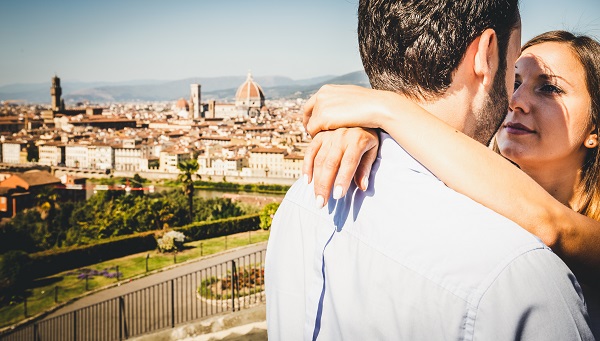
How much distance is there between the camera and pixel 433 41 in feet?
2.91

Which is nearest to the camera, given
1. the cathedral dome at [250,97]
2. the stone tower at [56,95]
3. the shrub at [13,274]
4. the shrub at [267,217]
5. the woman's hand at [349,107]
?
the woman's hand at [349,107]

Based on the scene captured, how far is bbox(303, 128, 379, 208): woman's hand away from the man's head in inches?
5.4

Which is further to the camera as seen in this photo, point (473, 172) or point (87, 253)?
point (87, 253)

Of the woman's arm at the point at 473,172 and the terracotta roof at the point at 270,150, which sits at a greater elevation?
the woman's arm at the point at 473,172

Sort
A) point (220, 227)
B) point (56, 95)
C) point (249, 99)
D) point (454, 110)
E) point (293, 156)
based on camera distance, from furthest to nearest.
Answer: point (249, 99), point (56, 95), point (293, 156), point (220, 227), point (454, 110)

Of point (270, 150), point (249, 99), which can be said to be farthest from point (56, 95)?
point (270, 150)

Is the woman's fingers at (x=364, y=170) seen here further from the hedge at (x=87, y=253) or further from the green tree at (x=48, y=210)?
the green tree at (x=48, y=210)

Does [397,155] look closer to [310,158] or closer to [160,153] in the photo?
[310,158]

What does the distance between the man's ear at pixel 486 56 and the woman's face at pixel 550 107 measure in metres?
0.57

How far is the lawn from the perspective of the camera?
11664mm

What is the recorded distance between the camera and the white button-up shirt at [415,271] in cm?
66

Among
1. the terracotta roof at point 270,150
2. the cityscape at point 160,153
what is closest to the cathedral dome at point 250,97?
the cityscape at point 160,153

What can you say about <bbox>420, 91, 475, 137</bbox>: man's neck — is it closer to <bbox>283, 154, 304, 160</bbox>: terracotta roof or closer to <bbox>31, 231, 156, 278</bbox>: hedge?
<bbox>31, 231, 156, 278</bbox>: hedge

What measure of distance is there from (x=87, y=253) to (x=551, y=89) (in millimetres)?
17305
